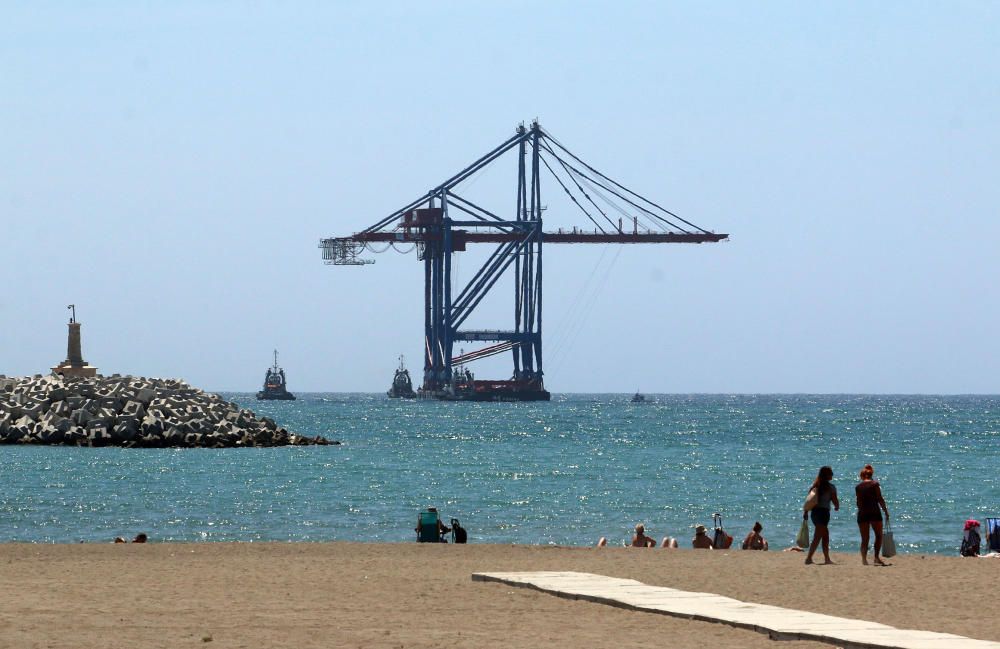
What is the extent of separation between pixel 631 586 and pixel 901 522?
18822 millimetres

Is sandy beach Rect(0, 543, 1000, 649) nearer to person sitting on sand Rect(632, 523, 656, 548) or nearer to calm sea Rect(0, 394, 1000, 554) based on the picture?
person sitting on sand Rect(632, 523, 656, 548)

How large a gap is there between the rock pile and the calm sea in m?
1.44

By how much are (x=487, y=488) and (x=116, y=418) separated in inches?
810

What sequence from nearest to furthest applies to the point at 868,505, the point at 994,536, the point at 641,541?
the point at 868,505
the point at 994,536
the point at 641,541

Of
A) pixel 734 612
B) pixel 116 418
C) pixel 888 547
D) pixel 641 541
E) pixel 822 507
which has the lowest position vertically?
pixel 641 541

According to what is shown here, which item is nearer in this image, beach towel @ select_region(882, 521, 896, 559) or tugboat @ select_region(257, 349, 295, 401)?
beach towel @ select_region(882, 521, 896, 559)

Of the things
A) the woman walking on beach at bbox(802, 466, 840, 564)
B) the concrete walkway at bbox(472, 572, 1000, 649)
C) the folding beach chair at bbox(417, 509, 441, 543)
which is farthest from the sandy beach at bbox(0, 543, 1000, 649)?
the folding beach chair at bbox(417, 509, 441, 543)

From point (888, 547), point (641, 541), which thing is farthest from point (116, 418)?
point (888, 547)

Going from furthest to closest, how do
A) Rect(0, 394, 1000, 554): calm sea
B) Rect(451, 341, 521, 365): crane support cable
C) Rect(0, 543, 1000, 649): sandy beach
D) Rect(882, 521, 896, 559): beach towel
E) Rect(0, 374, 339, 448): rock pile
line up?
Rect(451, 341, 521, 365): crane support cable < Rect(0, 374, 339, 448): rock pile < Rect(0, 394, 1000, 554): calm sea < Rect(882, 521, 896, 559): beach towel < Rect(0, 543, 1000, 649): sandy beach

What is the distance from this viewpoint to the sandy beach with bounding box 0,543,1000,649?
11.2 metres

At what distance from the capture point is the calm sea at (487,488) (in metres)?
28.6

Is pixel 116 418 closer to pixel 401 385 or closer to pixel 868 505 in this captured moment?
pixel 868 505

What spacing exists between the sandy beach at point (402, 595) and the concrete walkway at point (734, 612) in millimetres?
166

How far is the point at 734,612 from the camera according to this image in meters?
12.3
